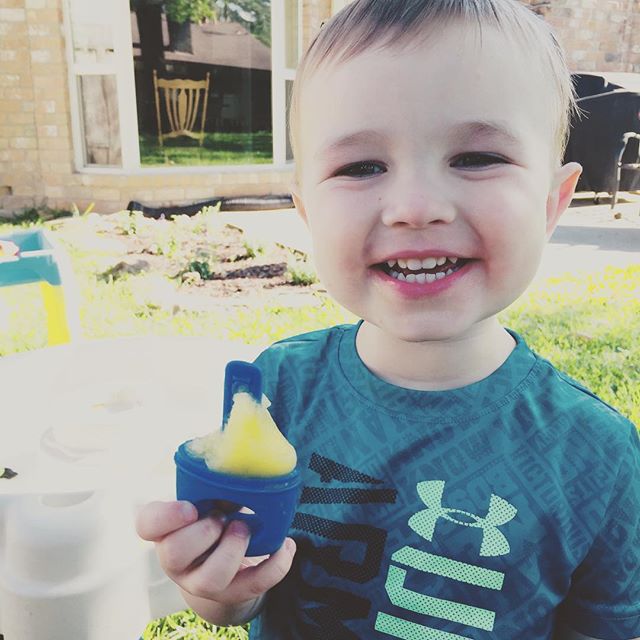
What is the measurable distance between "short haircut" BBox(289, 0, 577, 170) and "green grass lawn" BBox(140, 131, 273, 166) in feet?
26.6

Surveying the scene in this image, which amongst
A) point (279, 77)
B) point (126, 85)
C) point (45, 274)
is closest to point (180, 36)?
point (126, 85)

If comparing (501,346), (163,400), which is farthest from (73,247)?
(501,346)

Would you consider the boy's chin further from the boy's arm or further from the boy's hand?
the boy's arm

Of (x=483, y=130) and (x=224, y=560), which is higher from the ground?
(x=483, y=130)

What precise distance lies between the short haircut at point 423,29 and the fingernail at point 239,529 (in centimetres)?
68

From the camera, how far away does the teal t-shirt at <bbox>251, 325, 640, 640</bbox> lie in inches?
43.3

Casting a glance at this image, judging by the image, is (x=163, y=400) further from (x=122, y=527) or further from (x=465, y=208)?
(x=465, y=208)

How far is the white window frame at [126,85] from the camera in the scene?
8.26m

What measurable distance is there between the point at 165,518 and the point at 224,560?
9cm

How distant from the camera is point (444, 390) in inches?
46.9

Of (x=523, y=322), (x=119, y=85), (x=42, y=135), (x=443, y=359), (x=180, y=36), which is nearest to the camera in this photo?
(x=443, y=359)

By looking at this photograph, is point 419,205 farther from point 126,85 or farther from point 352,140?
point 126,85

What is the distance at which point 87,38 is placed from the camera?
828 cm

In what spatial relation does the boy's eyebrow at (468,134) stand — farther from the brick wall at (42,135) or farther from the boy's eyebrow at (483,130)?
the brick wall at (42,135)
